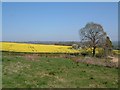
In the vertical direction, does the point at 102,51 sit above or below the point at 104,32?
below

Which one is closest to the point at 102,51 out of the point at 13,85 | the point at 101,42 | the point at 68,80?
the point at 101,42

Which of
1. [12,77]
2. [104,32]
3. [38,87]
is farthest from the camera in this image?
[104,32]

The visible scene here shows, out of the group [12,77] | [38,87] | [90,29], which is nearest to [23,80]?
[12,77]

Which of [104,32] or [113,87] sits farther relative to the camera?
[104,32]

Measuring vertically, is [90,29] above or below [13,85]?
above

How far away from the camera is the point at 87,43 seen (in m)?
53.6

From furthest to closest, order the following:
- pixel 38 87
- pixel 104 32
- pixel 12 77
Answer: pixel 104 32 < pixel 12 77 < pixel 38 87

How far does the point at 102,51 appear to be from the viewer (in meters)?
54.0

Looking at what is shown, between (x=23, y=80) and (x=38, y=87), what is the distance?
2.14 metres

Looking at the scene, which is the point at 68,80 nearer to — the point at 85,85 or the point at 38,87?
the point at 85,85

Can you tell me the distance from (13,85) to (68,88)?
3.02 meters

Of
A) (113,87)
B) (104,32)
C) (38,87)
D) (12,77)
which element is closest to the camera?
(38,87)

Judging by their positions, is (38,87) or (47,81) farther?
(47,81)

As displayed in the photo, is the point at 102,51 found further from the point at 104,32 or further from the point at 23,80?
the point at 23,80
